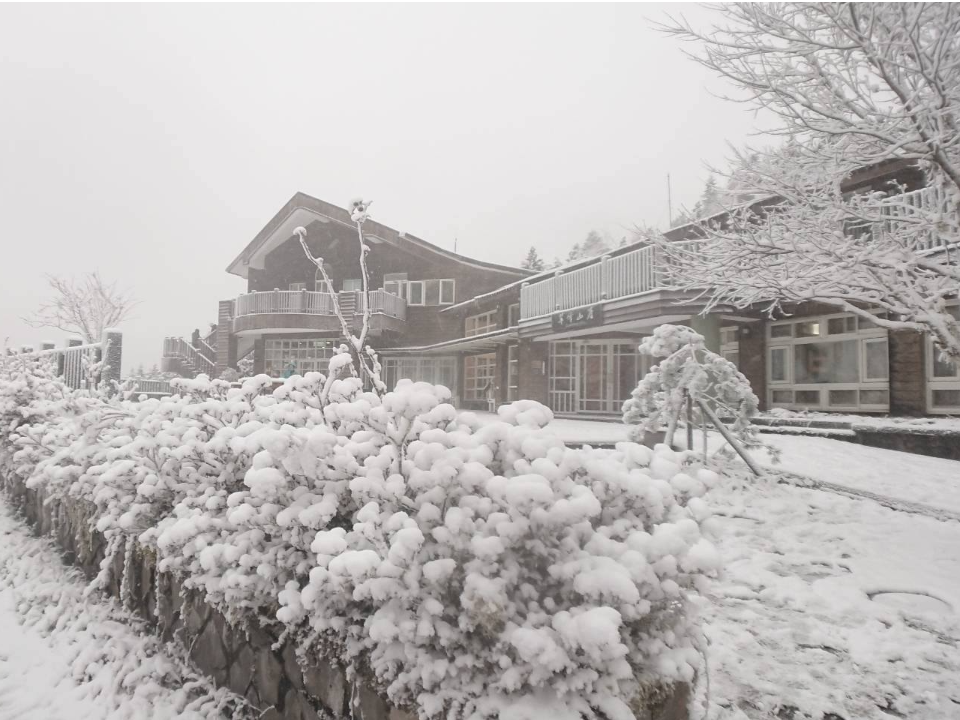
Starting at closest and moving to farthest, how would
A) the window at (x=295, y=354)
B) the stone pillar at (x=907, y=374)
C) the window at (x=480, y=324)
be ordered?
the stone pillar at (x=907, y=374)
the window at (x=480, y=324)
the window at (x=295, y=354)

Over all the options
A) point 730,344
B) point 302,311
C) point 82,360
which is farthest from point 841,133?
point 302,311

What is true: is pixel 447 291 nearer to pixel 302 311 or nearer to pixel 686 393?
pixel 302 311

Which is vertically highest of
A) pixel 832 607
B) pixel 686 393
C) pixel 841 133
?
pixel 841 133

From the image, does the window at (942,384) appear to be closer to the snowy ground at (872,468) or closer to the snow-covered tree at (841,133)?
the snowy ground at (872,468)

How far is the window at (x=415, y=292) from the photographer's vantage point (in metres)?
23.5

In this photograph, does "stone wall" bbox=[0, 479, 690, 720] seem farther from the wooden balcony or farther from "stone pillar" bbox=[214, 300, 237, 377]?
"stone pillar" bbox=[214, 300, 237, 377]

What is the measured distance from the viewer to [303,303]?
21203 millimetres

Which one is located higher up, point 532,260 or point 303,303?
point 532,260

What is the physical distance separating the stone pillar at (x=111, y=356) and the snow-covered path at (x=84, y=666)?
4175mm

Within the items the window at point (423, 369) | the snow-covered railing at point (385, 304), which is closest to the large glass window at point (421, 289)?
the snow-covered railing at point (385, 304)

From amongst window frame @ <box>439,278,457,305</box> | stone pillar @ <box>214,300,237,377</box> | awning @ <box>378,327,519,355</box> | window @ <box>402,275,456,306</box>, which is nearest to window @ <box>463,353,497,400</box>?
awning @ <box>378,327,519,355</box>

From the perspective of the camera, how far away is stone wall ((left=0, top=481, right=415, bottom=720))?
1.86 metres

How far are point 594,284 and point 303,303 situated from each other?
508 inches

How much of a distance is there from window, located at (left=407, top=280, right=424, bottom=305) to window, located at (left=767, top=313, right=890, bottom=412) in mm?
14852
